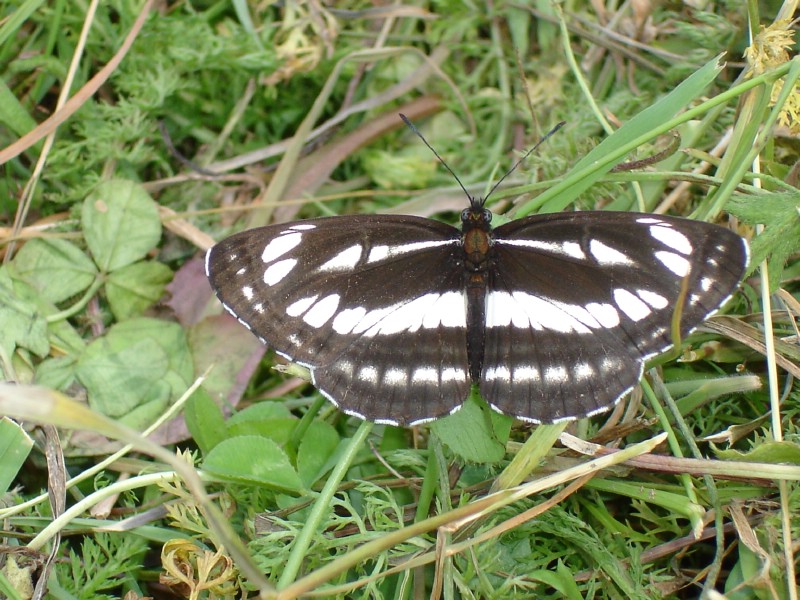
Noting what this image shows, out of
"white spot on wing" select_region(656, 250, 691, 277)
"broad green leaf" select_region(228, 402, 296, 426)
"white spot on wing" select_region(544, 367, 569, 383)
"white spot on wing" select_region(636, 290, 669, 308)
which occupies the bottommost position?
"broad green leaf" select_region(228, 402, 296, 426)

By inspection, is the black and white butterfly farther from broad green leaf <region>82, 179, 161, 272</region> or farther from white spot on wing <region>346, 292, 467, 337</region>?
broad green leaf <region>82, 179, 161, 272</region>

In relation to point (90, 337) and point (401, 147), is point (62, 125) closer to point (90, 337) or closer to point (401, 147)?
point (90, 337)

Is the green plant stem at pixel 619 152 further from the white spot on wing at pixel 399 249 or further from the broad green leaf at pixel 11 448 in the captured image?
the broad green leaf at pixel 11 448

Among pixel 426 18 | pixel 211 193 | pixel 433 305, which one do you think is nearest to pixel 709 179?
pixel 433 305

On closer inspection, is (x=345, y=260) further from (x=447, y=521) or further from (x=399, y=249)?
(x=447, y=521)

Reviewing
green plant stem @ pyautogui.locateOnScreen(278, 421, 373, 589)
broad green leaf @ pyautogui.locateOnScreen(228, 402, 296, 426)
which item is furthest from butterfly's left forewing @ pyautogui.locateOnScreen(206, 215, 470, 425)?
broad green leaf @ pyautogui.locateOnScreen(228, 402, 296, 426)

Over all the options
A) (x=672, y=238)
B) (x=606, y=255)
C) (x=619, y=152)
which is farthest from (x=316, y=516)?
(x=619, y=152)
